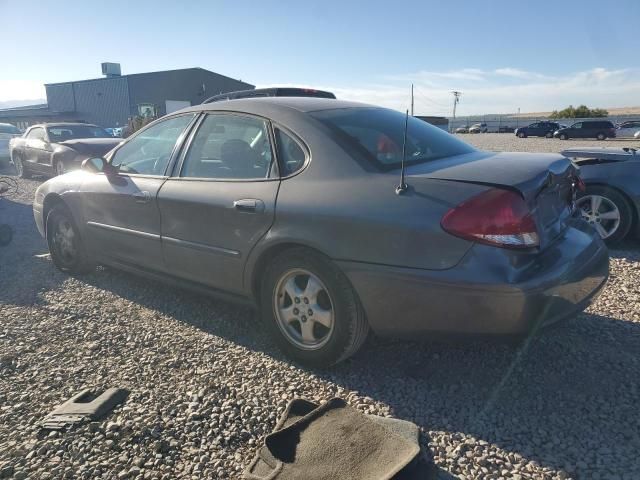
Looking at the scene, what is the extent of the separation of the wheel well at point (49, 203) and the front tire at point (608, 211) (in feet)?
17.1

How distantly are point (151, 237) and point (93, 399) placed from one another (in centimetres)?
131

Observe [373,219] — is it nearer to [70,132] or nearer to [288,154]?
[288,154]

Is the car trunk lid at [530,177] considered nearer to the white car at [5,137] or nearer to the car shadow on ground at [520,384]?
the car shadow on ground at [520,384]

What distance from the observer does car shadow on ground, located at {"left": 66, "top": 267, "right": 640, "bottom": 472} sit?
2.21m

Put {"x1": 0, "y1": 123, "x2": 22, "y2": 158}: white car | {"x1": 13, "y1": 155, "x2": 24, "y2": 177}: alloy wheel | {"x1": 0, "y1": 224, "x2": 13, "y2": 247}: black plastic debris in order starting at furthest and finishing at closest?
{"x1": 0, "y1": 123, "x2": 22, "y2": 158}: white car
{"x1": 13, "y1": 155, "x2": 24, "y2": 177}: alloy wheel
{"x1": 0, "y1": 224, "x2": 13, "y2": 247}: black plastic debris

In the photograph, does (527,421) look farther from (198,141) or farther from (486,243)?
(198,141)

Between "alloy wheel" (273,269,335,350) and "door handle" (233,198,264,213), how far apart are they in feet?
1.42

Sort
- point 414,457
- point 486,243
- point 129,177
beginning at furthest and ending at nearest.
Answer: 1. point 129,177
2. point 486,243
3. point 414,457

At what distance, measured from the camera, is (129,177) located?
3832mm

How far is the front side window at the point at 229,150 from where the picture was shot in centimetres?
306

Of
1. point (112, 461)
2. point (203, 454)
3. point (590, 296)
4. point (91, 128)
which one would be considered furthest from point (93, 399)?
point (91, 128)

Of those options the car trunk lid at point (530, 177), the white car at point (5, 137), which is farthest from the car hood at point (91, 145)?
the car trunk lid at point (530, 177)

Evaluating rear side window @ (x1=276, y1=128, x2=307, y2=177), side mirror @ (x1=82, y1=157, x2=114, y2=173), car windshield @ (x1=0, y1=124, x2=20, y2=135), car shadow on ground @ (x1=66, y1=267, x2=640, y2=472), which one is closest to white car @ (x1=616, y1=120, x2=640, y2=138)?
car windshield @ (x1=0, y1=124, x2=20, y2=135)

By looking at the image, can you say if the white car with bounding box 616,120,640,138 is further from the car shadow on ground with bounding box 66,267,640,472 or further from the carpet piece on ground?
the carpet piece on ground
